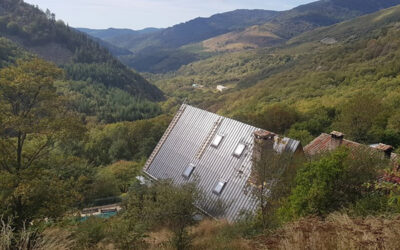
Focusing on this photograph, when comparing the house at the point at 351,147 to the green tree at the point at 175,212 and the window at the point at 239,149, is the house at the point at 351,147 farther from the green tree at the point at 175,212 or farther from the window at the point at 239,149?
the green tree at the point at 175,212

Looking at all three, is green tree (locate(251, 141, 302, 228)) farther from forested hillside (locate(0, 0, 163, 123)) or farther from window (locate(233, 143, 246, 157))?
forested hillside (locate(0, 0, 163, 123))

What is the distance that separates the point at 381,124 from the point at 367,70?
176 feet

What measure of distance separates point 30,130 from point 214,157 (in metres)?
12.7

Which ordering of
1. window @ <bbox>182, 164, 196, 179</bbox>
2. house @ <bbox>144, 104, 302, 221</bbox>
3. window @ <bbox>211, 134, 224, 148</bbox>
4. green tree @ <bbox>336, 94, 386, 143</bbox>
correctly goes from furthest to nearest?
green tree @ <bbox>336, 94, 386, 143</bbox> → window @ <bbox>182, 164, 196, 179</bbox> → window @ <bbox>211, 134, 224, 148</bbox> → house @ <bbox>144, 104, 302, 221</bbox>

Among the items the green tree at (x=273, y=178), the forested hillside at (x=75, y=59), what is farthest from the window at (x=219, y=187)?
the forested hillside at (x=75, y=59)

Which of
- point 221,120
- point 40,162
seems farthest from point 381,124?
point 40,162

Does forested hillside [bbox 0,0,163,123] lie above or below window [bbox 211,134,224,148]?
below

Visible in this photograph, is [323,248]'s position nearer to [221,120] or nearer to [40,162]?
[40,162]

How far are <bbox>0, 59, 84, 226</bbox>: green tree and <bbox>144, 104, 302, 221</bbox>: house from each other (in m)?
8.36

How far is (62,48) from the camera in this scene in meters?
185

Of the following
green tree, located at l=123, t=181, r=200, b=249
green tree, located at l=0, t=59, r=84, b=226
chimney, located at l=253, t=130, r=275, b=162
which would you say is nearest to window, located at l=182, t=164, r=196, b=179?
chimney, located at l=253, t=130, r=275, b=162

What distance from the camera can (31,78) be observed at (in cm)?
1446

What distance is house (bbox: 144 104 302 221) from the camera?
19562 mm

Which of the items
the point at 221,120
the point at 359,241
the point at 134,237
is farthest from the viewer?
the point at 221,120
